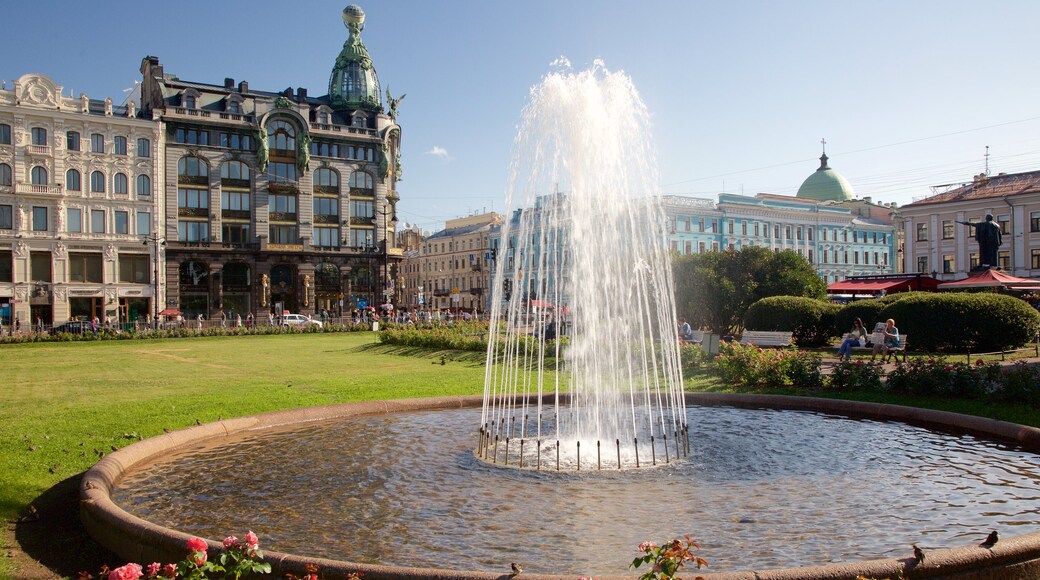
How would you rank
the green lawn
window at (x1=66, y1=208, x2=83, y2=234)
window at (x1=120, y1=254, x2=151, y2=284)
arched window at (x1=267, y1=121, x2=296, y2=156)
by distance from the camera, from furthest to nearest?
1. arched window at (x1=267, y1=121, x2=296, y2=156)
2. window at (x1=120, y1=254, x2=151, y2=284)
3. window at (x1=66, y1=208, x2=83, y2=234)
4. the green lawn

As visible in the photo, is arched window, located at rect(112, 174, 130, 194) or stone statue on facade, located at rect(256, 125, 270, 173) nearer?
arched window, located at rect(112, 174, 130, 194)

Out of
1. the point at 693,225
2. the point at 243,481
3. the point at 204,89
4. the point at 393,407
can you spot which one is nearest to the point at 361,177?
the point at 204,89

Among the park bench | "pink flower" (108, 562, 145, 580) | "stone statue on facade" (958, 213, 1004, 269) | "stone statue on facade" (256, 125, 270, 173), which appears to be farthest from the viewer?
"stone statue on facade" (256, 125, 270, 173)

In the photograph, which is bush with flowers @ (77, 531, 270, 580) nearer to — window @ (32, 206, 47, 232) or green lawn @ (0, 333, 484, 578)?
green lawn @ (0, 333, 484, 578)

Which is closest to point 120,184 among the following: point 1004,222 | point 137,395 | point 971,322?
point 137,395

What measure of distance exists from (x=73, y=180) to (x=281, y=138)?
54.7 feet

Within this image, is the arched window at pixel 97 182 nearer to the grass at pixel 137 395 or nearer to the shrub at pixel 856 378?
the grass at pixel 137 395

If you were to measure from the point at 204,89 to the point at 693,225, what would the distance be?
173 ft

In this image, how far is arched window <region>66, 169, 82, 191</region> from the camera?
57.8 metres

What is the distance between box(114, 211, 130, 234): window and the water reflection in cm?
5580

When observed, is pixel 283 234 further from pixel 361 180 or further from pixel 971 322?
pixel 971 322

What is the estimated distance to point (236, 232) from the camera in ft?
217

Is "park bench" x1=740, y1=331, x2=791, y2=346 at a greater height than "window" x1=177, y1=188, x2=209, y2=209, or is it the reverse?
"window" x1=177, y1=188, x2=209, y2=209

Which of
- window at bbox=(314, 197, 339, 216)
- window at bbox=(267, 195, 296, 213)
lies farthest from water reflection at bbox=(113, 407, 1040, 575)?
window at bbox=(314, 197, 339, 216)
